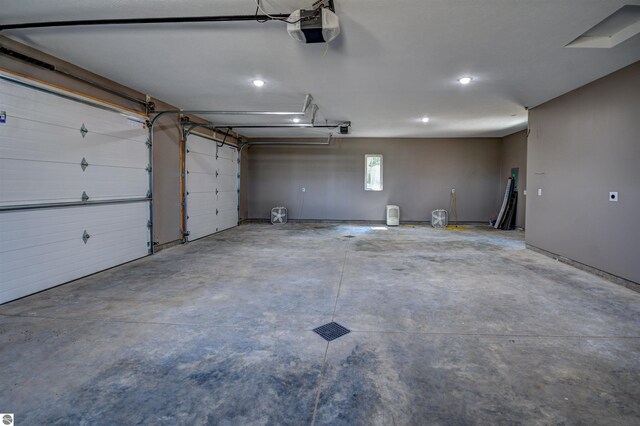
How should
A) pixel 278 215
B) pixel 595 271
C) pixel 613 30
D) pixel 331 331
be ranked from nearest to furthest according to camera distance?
pixel 331 331 < pixel 613 30 < pixel 595 271 < pixel 278 215

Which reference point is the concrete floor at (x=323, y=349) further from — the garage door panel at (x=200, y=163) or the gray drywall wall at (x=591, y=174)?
the garage door panel at (x=200, y=163)

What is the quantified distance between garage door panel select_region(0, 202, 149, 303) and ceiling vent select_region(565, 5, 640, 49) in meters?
6.24

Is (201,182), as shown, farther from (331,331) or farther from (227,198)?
(331,331)

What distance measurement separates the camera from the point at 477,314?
2889 millimetres

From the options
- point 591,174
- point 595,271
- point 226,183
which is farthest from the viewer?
point 226,183

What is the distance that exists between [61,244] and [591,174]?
7.28 meters

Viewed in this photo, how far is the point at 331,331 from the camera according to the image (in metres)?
2.54

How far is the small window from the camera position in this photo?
386 inches

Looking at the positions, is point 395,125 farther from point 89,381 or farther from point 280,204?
point 89,381

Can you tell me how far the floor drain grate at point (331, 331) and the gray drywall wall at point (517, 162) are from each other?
773cm

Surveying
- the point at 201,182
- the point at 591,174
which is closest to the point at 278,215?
the point at 201,182

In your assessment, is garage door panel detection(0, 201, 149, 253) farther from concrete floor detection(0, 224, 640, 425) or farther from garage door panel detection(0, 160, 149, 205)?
concrete floor detection(0, 224, 640, 425)

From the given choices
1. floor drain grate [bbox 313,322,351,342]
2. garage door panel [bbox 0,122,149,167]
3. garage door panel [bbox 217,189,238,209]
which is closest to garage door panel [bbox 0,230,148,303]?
garage door panel [bbox 0,122,149,167]

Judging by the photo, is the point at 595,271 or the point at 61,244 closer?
the point at 61,244
